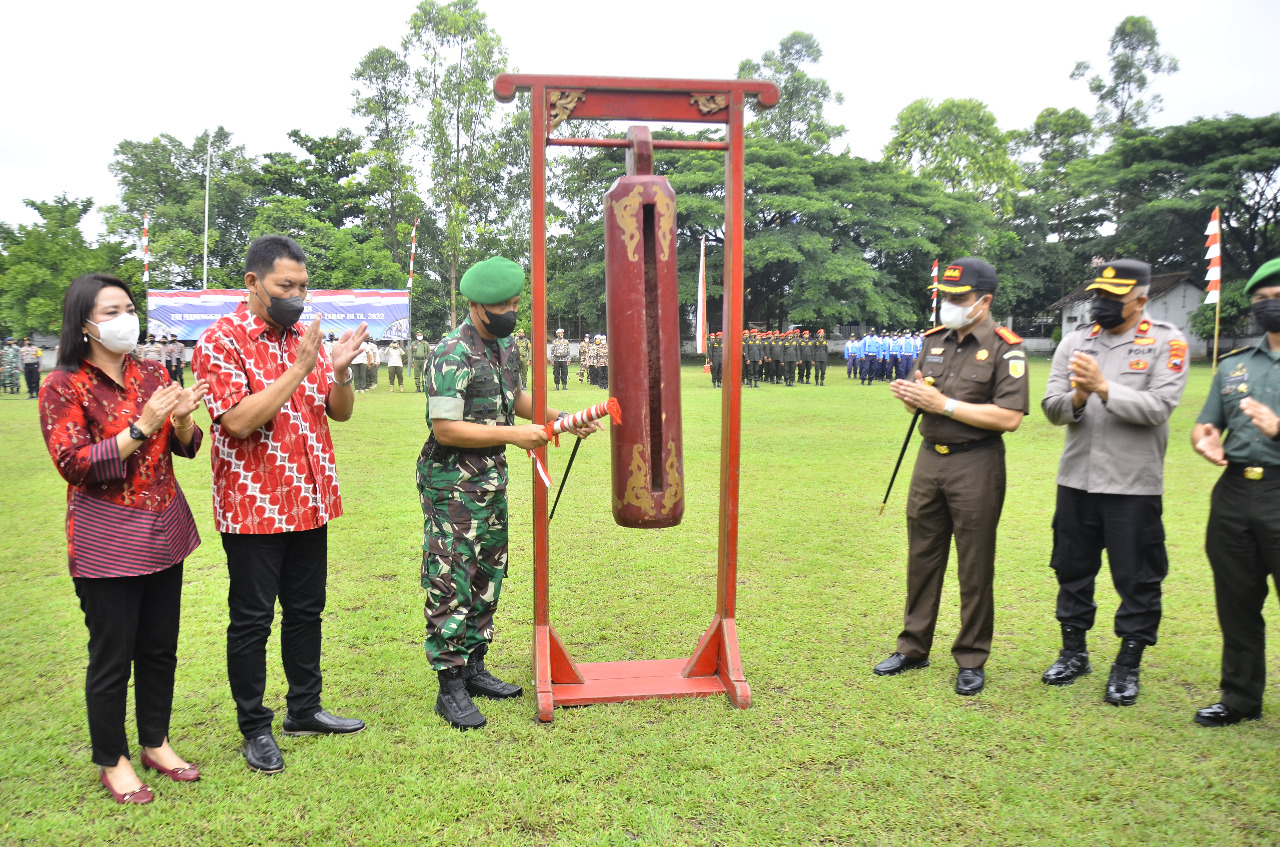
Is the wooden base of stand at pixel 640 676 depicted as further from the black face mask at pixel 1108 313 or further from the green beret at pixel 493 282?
the black face mask at pixel 1108 313

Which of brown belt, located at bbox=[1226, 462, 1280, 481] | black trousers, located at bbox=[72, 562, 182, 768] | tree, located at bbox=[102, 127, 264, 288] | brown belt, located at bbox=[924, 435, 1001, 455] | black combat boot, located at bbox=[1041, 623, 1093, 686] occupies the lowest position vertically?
black combat boot, located at bbox=[1041, 623, 1093, 686]

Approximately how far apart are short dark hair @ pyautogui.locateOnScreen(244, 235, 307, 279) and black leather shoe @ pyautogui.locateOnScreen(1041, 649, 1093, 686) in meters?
4.09

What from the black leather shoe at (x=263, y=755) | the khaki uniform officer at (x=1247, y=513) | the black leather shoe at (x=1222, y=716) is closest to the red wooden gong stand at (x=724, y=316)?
the black leather shoe at (x=263, y=755)

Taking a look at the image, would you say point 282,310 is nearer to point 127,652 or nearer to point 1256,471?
point 127,652

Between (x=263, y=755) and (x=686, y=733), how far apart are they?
1.77 m

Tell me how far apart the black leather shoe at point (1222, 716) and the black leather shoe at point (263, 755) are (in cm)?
402

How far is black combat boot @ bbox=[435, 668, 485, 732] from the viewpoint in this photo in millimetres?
3799

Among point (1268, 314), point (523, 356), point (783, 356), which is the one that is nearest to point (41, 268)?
point (783, 356)

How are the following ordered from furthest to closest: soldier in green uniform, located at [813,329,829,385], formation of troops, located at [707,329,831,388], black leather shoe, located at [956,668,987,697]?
soldier in green uniform, located at [813,329,829,385], formation of troops, located at [707,329,831,388], black leather shoe, located at [956,668,987,697]

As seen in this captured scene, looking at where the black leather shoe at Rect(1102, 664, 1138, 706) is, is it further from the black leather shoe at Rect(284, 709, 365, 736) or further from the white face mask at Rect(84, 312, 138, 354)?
the white face mask at Rect(84, 312, 138, 354)

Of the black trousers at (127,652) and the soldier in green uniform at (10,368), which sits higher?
the soldier in green uniform at (10,368)

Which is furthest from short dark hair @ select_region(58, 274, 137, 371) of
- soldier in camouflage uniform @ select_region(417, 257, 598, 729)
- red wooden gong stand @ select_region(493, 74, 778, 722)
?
red wooden gong stand @ select_region(493, 74, 778, 722)

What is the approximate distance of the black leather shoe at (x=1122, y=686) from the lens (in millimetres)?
4008

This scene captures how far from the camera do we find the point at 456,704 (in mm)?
3859
